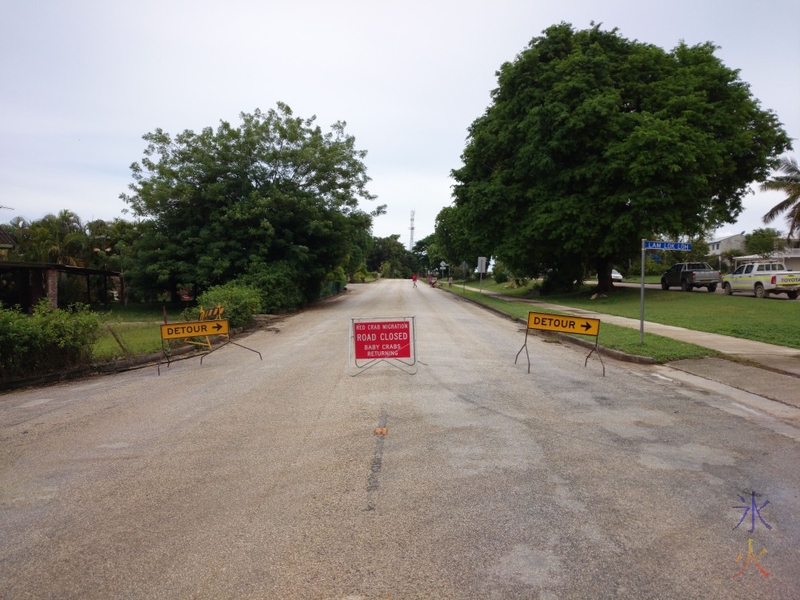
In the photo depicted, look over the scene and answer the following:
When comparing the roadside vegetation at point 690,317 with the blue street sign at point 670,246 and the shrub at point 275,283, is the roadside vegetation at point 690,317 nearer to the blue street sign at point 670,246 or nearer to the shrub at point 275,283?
the blue street sign at point 670,246

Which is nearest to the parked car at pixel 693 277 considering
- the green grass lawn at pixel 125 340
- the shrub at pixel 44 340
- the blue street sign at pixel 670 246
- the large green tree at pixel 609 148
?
the large green tree at pixel 609 148

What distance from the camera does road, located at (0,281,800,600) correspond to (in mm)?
3262

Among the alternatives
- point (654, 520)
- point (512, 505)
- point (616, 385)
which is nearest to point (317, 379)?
point (616, 385)

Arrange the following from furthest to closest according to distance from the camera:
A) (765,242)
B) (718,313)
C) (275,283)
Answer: (765,242)
(275,283)
(718,313)

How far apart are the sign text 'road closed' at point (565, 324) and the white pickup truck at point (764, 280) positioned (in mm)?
19063

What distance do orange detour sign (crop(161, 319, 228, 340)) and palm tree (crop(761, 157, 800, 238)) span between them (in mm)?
35964

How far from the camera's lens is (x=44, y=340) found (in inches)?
386

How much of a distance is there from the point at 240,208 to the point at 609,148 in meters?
17.5

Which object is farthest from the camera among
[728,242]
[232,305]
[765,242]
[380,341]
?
[728,242]

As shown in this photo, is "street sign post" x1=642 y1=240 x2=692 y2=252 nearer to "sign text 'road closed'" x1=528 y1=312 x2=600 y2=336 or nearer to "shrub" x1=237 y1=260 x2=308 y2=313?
"sign text 'road closed'" x1=528 y1=312 x2=600 y2=336

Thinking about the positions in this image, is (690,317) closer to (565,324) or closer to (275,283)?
(565,324)

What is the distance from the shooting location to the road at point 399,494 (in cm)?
326

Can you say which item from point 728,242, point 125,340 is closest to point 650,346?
point 125,340

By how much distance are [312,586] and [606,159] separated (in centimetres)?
2801
